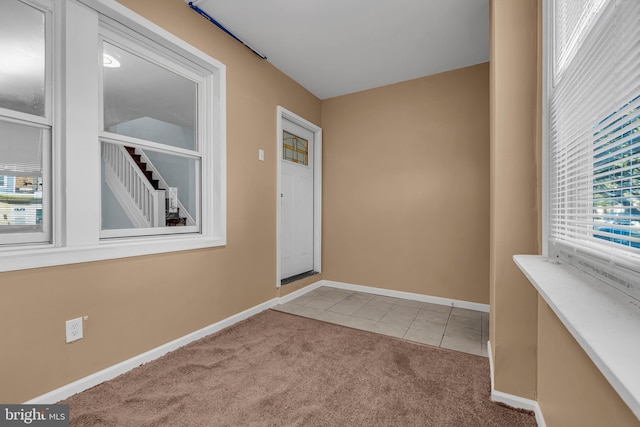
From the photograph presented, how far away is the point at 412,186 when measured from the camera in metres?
3.42

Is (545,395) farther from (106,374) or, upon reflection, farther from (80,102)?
(80,102)

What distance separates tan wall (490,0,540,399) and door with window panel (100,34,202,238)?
229cm

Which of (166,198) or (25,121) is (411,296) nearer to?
(166,198)

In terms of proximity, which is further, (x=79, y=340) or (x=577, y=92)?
(x=79, y=340)

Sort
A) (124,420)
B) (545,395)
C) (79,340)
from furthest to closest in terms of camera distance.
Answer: (79,340), (124,420), (545,395)

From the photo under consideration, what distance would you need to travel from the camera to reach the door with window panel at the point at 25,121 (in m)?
1.49

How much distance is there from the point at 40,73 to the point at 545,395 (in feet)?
10.2

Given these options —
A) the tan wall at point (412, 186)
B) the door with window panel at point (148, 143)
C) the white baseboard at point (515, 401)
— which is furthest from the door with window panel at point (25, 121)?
the tan wall at point (412, 186)

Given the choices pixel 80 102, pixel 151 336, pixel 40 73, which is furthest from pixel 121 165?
pixel 151 336

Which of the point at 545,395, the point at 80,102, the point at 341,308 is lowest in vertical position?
the point at 341,308

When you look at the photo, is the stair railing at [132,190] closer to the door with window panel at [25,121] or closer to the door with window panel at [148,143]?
the door with window panel at [148,143]

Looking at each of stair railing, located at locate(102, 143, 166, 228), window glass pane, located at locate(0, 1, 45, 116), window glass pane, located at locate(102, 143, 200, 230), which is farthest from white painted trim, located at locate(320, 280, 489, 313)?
window glass pane, located at locate(0, 1, 45, 116)

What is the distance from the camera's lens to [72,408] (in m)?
1.50

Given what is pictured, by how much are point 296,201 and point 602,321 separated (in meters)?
3.33
